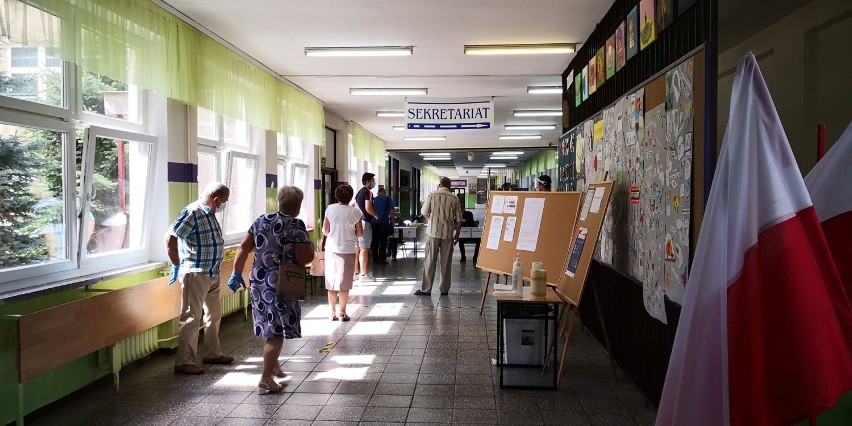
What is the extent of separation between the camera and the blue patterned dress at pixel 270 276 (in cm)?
407

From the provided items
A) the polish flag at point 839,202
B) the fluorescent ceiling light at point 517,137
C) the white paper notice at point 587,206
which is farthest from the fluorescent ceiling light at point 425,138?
the polish flag at point 839,202

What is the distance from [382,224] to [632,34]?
7616mm

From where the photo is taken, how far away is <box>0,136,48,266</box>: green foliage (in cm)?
379

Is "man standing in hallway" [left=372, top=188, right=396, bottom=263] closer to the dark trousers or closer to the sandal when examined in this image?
the dark trousers

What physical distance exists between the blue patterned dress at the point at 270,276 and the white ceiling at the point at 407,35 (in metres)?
2.18

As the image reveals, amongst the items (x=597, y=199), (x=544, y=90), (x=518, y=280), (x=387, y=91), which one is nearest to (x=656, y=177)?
(x=597, y=199)

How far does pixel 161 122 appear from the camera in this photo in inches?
215

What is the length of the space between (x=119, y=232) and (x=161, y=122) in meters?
1.06

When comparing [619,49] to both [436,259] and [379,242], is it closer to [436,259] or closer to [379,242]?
[436,259]

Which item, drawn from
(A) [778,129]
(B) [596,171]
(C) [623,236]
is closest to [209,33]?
(B) [596,171]

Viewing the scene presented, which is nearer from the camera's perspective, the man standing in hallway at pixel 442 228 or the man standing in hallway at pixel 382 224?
the man standing in hallway at pixel 442 228

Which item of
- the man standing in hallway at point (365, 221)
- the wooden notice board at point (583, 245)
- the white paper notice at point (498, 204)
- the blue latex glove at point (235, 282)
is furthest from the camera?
the man standing in hallway at point (365, 221)

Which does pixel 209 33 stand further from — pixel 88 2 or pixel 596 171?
pixel 596 171

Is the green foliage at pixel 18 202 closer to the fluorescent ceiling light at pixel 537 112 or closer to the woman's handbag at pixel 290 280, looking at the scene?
the woman's handbag at pixel 290 280
